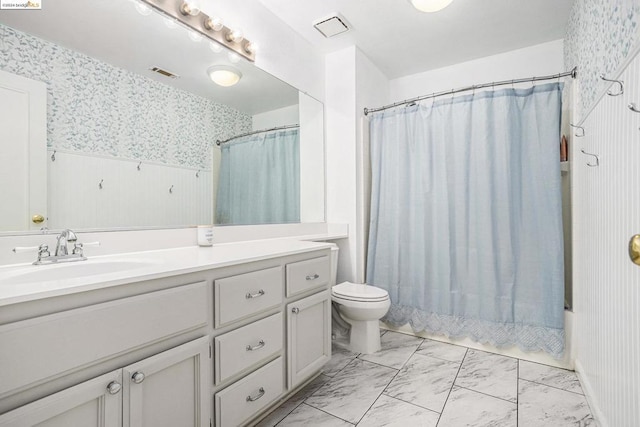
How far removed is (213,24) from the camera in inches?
67.8

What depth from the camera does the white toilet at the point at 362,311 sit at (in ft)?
6.61

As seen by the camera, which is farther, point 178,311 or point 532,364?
point 532,364

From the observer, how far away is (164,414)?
939 millimetres

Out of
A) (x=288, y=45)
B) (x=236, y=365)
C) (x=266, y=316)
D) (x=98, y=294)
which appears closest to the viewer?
(x=98, y=294)

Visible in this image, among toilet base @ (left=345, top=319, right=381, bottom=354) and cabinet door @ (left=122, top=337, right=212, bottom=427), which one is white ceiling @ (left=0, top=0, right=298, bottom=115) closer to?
cabinet door @ (left=122, top=337, right=212, bottom=427)

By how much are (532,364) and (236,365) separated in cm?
188

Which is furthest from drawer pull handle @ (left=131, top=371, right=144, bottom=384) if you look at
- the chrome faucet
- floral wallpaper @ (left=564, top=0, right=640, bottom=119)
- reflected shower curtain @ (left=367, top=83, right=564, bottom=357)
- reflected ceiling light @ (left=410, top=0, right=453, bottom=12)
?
reflected ceiling light @ (left=410, top=0, right=453, bottom=12)

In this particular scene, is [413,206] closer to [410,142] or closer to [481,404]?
[410,142]

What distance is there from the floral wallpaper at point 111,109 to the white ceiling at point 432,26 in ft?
3.50

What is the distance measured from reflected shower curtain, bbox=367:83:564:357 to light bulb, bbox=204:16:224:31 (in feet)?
4.59

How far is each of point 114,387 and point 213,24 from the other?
5.84 feet

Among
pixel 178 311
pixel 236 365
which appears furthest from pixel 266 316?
pixel 178 311

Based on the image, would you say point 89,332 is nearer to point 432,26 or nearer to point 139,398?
point 139,398

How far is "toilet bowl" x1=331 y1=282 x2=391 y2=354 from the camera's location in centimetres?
202
